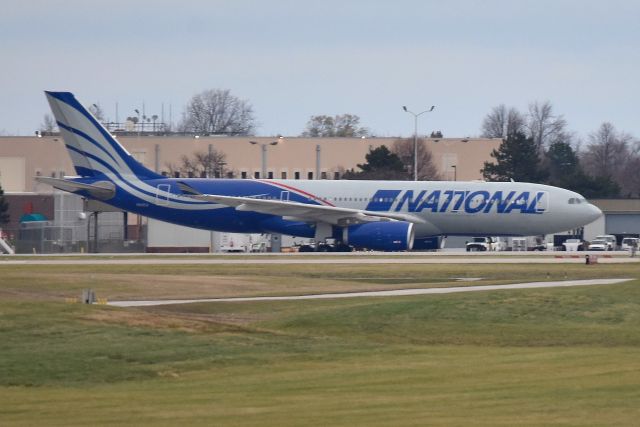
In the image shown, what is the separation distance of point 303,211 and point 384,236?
448cm

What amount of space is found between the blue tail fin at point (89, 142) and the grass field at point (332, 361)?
30.0m

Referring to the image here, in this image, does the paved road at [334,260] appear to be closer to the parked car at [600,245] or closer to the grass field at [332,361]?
the grass field at [332,361]

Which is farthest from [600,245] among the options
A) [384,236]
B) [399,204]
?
[384,236]

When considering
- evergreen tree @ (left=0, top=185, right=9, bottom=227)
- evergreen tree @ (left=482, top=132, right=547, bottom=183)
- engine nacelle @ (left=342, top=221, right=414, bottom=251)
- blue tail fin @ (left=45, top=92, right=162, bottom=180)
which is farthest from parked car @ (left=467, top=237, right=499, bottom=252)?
evergreen tree @ (left=0, top=185, right=9, bottom=227)

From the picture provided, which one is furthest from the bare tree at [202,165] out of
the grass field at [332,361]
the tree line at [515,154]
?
the grass field at [332,361]

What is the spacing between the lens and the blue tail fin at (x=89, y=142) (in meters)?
66.3

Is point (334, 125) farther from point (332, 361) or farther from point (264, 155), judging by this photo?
point (332, 361)

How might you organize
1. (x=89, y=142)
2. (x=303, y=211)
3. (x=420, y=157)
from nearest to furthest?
(x=303, y=211) → (x=89, y=142) → (x=420, y=157)

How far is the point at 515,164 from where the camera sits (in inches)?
4577

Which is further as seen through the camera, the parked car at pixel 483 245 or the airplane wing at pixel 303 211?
the parked car at pixel 483 245

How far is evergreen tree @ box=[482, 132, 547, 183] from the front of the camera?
115875 mm

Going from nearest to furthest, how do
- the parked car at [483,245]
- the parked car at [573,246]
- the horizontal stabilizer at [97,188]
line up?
1. the horizontal stabilizer at [97,188]
2. the parked car at [573,246]
3. the parked car at [483,245]

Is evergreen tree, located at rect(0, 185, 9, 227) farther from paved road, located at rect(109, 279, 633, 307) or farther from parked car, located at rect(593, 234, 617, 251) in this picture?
paved road, located at rect(109, 279, 633, 307)

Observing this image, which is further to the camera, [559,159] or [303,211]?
[559,159]
